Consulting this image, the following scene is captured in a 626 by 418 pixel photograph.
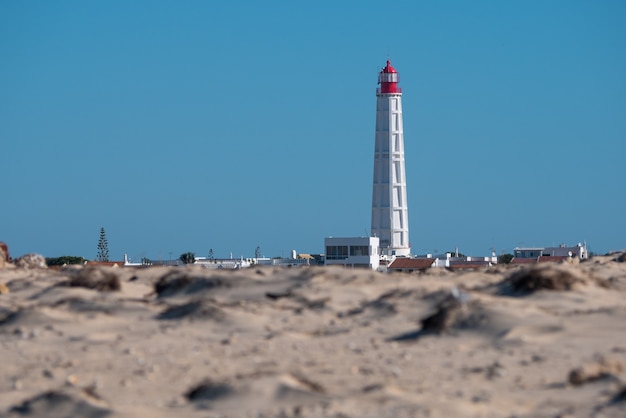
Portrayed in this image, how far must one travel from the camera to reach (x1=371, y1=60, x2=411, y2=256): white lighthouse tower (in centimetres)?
11612

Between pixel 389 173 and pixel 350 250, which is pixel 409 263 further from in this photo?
pixel 389 173

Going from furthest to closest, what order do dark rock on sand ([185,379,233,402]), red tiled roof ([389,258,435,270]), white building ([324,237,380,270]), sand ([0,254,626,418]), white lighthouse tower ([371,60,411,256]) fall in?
white lighthouse tower ([371,60,411,256]) < white building ([324,237,380,270]) < red tiled roof ([389,258,435,270]) < dark rock on sand ([185,379,233,402]) < sand ([0,254,626,418])

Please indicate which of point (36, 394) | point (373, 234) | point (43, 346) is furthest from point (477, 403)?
point (373, 234)

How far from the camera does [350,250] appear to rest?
341 ft

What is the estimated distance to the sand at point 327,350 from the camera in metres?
13.3

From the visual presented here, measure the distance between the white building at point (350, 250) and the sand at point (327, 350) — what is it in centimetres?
7976

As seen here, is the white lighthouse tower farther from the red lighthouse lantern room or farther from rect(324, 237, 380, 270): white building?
rect(324, 237, 380, 270): white building

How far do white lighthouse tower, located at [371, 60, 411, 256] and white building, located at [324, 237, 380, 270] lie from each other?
37.5 feet

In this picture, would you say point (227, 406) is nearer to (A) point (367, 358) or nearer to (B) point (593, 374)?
(A) point (367, 358)

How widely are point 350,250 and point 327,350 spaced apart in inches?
3471

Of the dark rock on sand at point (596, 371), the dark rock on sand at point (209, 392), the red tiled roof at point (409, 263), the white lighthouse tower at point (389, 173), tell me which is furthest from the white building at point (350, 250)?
the dark rock on sand at point (596, 371)

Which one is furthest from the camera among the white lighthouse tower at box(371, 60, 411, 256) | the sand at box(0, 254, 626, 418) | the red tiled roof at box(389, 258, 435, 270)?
the white lighthouse tower at box(371, 60, 411, 256)

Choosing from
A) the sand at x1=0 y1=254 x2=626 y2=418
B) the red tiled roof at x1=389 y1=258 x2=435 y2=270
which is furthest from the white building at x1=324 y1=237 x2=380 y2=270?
the sand at x1=0 y1=254 x2=626 y2=418

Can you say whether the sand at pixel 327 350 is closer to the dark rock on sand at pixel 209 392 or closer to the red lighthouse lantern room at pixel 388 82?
the dark rock on sand at pixel 209 392
